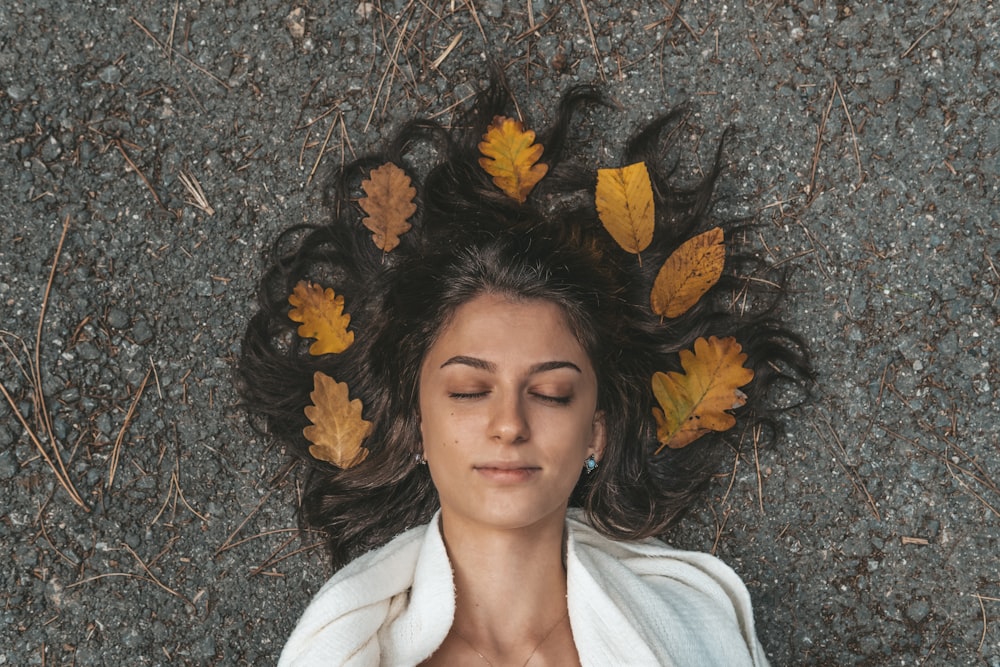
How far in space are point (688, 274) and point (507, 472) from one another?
3.36 feet

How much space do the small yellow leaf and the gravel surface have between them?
214mm

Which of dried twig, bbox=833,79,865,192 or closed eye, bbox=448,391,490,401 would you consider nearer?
closed eye, bbox=448,391,490,401

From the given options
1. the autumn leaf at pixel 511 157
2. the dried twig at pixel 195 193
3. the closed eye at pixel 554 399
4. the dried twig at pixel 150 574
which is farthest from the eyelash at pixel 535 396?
the dried twig at pixel 150 574

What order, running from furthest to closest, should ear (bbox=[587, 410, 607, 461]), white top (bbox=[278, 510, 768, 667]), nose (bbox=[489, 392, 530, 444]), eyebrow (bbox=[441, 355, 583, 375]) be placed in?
ear (bbox=[587, 410, 607, 461]) < white top (bbox=[278, 510, 768, 667]) < eyebrow (bbox=[441, 355, 583, 375]) < nose (bbox=[489, 392, 530, 444])

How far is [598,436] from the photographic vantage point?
2.84 metres

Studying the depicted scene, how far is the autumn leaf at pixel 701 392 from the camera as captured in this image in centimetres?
296

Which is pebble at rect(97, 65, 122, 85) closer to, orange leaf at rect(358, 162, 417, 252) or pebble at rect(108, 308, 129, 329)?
pebble at rect(108, 308, 129, 329)

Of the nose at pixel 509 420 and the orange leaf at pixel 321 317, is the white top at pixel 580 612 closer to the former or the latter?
the nose at pixel 509 420

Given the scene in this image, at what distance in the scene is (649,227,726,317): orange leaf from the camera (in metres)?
2.93

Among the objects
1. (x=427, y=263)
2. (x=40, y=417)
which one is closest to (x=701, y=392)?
(x=427, y=263)

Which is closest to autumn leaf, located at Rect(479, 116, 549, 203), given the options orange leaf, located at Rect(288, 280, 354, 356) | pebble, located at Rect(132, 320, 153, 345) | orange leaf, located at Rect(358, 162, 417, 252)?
orange leaf, located at Rect(358, 162, 417, 252)

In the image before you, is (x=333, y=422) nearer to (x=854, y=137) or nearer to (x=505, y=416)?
(x=505, y=416)

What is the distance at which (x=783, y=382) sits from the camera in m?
3.09

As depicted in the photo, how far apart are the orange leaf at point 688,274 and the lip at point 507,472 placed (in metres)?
0.88
